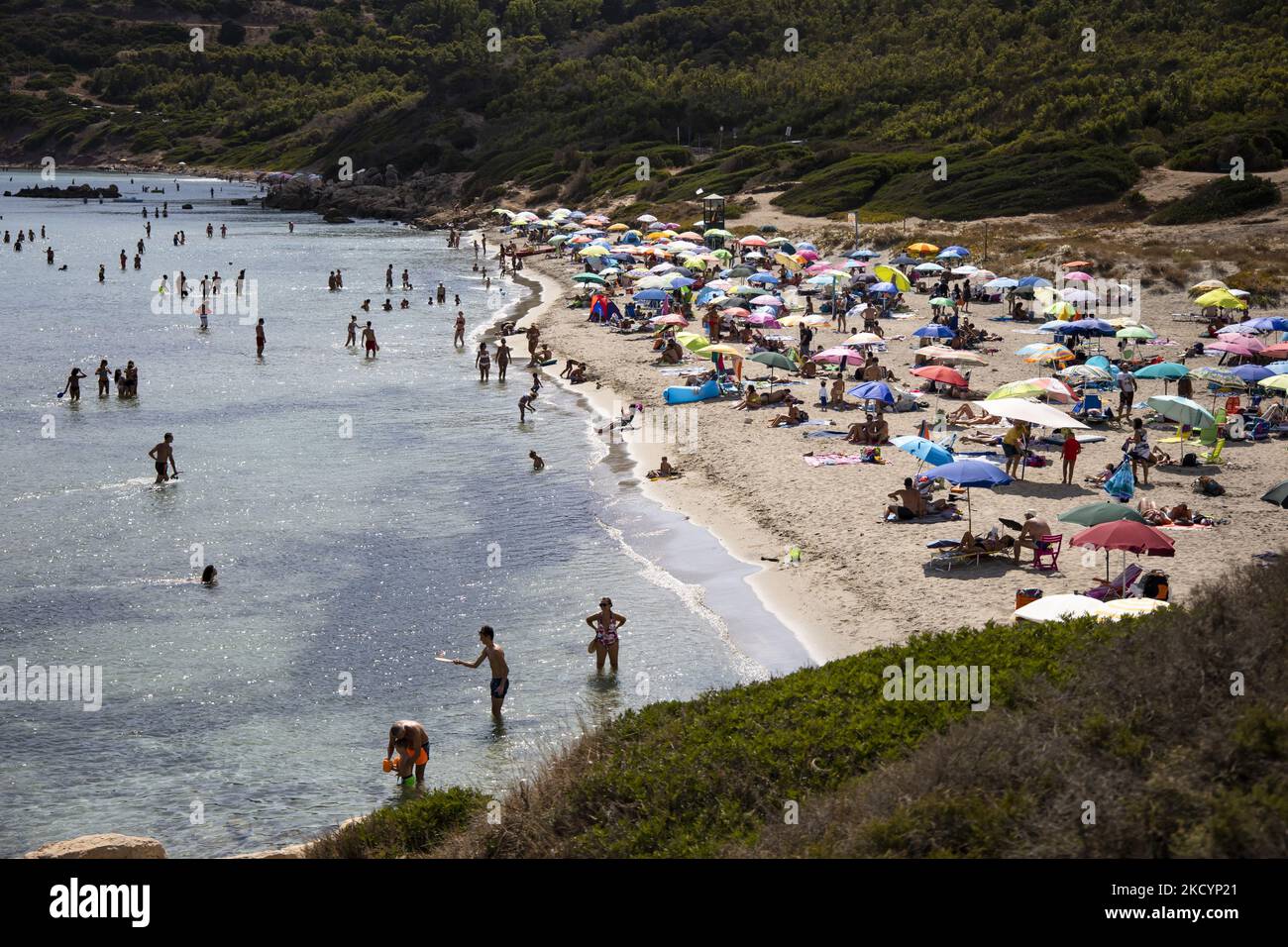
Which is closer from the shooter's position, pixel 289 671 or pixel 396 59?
pixel 289 671

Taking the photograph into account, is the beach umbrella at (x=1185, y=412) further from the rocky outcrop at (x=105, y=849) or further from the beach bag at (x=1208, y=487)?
the rocky outcrop at (x=105, y=849)

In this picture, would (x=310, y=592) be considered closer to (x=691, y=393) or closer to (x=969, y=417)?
(x=691, y=393)

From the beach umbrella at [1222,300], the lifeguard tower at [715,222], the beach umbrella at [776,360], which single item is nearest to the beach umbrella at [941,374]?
the beach umbrella at [776,360]

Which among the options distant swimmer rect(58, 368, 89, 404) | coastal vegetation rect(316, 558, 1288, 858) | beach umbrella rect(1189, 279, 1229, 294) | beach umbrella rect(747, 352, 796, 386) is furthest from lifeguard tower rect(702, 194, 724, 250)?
coastal vegetation rect(316, 558, 1288, 858)

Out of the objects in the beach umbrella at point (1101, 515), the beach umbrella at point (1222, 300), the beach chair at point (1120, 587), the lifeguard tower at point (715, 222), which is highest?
the lifeguard tower at point (715, 222)

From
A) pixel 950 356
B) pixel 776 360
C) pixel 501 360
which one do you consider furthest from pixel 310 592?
pixel 501 360

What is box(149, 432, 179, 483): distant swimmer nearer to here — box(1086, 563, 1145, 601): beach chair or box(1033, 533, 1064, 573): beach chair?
box(1033, 533, 1064, 573): beach chair
